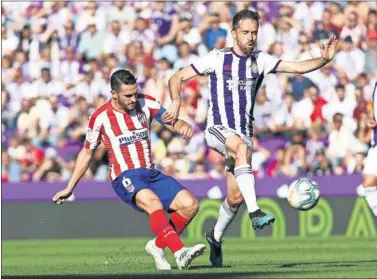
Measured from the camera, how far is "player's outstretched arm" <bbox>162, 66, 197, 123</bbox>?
34.5ft

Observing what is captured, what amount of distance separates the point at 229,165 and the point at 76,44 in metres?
11.7

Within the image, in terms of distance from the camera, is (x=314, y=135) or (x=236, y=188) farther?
(x=314, y=135)

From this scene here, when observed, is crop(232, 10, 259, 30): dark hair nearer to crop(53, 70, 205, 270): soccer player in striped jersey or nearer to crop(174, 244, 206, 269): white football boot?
crop(53, 70, 205, 270): soccer player in striped jersey

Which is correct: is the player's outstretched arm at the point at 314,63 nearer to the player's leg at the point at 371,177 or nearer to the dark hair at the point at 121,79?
the dark hair at the point at 121,79

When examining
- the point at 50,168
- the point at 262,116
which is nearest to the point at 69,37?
the point at 50,168

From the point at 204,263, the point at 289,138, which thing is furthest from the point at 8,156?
the point at 204,263

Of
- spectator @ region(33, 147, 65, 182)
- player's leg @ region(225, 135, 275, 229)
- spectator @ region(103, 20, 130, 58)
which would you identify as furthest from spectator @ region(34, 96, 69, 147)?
player's leg @ region(225, 135, 275, 229)

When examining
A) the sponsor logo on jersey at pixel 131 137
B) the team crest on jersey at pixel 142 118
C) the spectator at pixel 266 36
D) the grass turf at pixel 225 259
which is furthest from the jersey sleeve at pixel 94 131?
the spectator at pixel 266 36

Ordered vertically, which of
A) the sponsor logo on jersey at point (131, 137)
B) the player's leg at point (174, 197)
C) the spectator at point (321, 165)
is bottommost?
the spectator at point (321, 165)

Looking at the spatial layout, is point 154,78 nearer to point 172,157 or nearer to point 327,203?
point 172,157

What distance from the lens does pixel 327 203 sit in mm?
18719

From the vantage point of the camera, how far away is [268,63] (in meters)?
11.2

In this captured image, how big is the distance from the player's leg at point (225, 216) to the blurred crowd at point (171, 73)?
7.88 meters

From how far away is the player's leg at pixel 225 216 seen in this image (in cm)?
1128
